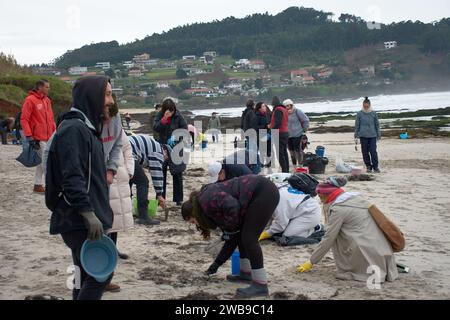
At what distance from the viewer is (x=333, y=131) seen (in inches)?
1389

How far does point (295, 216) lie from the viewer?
7258 millimetres

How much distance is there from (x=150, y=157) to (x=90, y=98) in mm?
3628

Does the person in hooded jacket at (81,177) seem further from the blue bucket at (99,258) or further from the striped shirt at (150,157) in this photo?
the striped shirt at (150,157)

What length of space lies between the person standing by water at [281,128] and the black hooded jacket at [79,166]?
924 centimetres

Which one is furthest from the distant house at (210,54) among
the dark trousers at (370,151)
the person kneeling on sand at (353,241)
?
the person kneeling on sand at (353,241)

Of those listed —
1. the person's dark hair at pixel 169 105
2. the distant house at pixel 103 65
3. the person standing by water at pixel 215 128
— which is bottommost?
the person standing by water at pixel 215 128

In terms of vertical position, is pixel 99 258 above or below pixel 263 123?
below

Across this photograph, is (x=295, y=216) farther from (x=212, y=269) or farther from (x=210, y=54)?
(x=210, y=54)

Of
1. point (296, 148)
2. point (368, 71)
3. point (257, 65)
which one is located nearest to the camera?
point (296, 148)

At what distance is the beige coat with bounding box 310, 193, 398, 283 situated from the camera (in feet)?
19.0

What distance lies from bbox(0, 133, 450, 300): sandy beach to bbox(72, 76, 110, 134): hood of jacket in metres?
1.72

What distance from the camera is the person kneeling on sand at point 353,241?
228 inches

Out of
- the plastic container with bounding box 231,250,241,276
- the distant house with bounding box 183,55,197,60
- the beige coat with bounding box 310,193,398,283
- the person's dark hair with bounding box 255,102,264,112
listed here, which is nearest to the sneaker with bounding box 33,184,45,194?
the plastic container with bounding box 231,250,241,276

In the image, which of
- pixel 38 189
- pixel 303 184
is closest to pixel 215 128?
pixel 38 189
